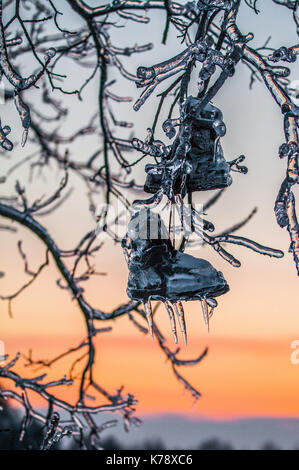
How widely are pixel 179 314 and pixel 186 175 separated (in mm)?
355

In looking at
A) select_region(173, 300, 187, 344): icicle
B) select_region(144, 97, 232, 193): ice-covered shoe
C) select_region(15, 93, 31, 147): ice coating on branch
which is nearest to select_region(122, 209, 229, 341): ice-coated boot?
select_region(173, 300, 187, 344): icicle

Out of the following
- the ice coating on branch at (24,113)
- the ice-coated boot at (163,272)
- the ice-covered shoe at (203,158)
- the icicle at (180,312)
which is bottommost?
the icicle at (180,312)

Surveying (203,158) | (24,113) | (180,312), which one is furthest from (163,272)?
(24,113)

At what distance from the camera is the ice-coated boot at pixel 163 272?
1.28 metres

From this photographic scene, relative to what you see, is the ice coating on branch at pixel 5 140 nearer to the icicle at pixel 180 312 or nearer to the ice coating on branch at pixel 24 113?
the ice coating on branch at pixel 24 113

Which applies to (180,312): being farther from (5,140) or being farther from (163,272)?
(5,140)

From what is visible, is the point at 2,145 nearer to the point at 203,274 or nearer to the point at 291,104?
the point at 203,274

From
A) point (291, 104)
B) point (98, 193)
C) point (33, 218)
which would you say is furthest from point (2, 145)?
point (98, 193)

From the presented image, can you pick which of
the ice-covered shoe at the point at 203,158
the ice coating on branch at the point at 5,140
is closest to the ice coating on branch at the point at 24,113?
the ice coating on branch at the point at 5,140

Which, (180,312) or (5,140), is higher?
(5,140)

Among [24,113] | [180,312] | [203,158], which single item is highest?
[24,113]

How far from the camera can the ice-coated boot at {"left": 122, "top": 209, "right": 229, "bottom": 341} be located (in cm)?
128

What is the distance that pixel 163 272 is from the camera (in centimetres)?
130

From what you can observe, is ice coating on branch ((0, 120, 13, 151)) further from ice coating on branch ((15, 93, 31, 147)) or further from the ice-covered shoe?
the ice-covered shoe
